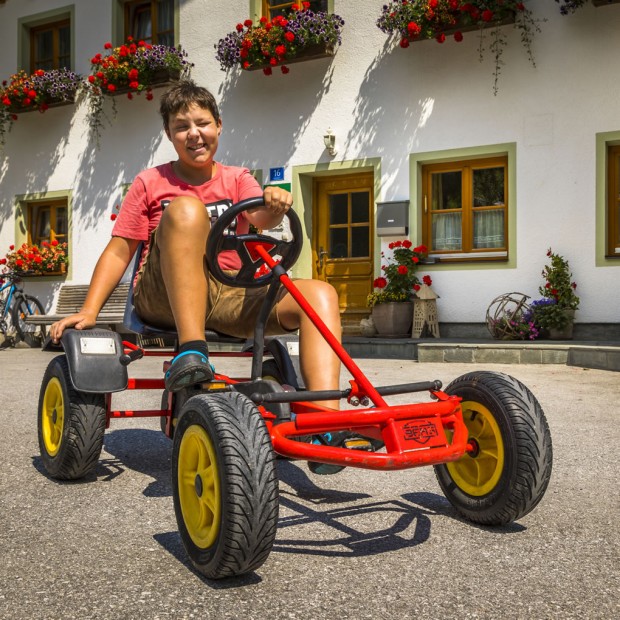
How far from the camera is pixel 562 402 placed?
513 centimetres

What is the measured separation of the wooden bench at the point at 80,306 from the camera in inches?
409

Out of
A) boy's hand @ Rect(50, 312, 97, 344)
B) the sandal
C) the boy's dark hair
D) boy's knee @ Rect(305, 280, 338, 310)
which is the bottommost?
the sandal

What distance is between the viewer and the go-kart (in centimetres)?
189

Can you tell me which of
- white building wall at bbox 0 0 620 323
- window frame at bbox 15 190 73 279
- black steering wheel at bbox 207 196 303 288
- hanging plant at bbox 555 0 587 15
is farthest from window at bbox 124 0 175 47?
black steering wheel at bbox 207 196 303 288

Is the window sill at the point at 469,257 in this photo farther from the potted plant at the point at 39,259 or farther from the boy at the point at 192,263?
the boy at the point at 192,263

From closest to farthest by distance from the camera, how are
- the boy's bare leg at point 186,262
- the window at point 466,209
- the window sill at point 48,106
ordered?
the boy's bare leg at point 186,262 → the window at point 466,209 → the window sill at point 48,106

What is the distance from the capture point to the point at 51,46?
12797 mm

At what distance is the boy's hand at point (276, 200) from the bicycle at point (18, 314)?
921cm

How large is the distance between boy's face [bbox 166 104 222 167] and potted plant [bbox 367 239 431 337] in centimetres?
636

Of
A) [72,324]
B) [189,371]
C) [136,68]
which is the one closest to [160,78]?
[136,68]

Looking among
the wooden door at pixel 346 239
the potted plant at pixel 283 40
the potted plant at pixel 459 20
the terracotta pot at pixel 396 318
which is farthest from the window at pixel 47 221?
the potted plant at pixel 459 20

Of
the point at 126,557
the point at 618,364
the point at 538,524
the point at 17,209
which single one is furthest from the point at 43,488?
the point at 17,209

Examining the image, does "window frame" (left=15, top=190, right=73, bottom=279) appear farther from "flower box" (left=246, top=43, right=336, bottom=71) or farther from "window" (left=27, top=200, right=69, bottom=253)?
"flower box" (left=246, top=43, right=336, bottom=71)

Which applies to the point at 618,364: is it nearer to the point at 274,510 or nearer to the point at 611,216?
the point at 611,216
